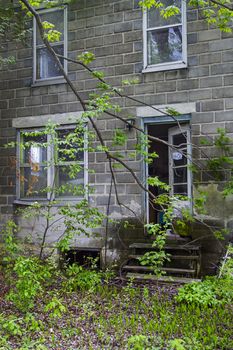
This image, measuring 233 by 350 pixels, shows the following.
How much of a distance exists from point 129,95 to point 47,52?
7.86 feet

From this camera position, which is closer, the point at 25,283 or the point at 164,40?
the point at 25,283

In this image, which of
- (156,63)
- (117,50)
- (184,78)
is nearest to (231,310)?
(184,78)

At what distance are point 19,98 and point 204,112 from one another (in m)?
4.26

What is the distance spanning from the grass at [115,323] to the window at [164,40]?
14.2 feet

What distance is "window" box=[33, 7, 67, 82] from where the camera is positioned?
335 inches

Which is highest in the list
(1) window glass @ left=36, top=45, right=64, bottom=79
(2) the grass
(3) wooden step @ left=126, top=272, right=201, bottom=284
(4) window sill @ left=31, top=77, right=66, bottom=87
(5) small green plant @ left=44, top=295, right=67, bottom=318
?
(1) window glass @ left=36, top=45, right=64, bottom=79

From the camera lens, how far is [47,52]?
28.6 ft

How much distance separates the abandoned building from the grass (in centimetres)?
157

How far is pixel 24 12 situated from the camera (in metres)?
8.77

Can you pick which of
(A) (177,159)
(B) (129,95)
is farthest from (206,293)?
(B) (129,95)

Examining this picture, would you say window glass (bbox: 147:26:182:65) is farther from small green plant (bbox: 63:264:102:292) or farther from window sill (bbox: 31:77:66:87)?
small green plant (bbox: 63:264:102:292)

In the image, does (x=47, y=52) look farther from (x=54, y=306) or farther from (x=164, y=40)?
(x=54, y=306)

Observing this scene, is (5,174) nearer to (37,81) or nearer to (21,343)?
(37,81)

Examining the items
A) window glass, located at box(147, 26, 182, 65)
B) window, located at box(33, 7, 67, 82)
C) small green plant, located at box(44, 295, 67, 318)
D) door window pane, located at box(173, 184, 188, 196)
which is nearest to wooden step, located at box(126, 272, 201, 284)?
door window pane, located at box(173, 184, 188, 196)
